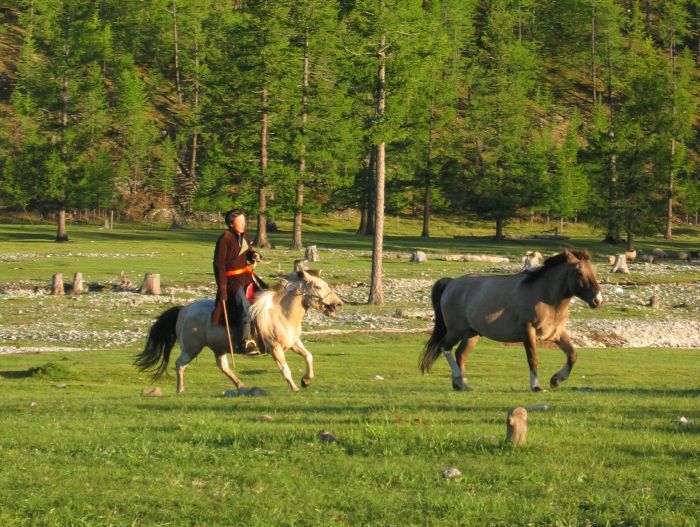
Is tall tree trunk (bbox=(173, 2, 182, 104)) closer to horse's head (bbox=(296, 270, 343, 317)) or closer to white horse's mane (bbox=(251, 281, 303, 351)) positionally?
white horse's mane (bbox=(251, 281, 303, 351))

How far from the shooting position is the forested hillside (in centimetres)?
7388

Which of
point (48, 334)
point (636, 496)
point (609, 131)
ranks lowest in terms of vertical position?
point (48, 334)

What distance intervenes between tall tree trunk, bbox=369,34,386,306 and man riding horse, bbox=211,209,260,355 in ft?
80.0

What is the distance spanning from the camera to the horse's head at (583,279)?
67.0 feet

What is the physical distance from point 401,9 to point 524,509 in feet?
126

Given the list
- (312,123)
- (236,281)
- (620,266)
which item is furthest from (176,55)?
(236,281)

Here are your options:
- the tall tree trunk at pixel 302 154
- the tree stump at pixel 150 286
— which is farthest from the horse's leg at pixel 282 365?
the tall tree trunk at pixel 302 154

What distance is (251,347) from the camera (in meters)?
20.7

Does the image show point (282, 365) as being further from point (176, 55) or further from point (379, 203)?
point (176, 55)

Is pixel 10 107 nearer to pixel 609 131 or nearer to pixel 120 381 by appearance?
pixel 609 131

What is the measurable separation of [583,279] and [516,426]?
9.04 metres

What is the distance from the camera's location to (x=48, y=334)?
35.2 meters

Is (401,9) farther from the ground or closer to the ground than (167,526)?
farther from the ground

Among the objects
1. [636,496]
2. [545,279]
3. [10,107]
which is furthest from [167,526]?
[10,107]
